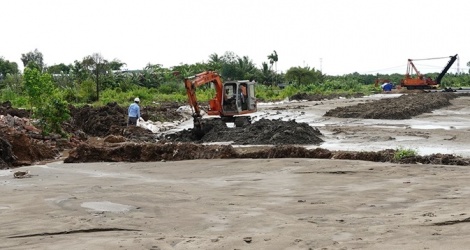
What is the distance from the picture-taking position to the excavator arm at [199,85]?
22766 mm

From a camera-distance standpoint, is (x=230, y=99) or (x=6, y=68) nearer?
(x=230, y=99)

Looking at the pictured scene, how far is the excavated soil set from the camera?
15.7 meters

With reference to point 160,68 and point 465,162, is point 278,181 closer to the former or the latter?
point 465,162

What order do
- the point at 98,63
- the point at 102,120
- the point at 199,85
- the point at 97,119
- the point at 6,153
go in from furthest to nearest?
1. the point at 98,63
2. the point at 97,119
3. the point at 102,120
4. the point at 199,85
5. the point at 6,153

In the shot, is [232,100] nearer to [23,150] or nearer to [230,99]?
[230,99]

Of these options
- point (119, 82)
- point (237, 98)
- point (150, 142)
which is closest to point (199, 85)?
point (237, 98)

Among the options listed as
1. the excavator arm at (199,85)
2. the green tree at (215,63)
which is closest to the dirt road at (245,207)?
the excavator arm at (199,85)

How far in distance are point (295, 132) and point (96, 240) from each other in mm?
14646

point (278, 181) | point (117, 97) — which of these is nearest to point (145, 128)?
point (278, 181)

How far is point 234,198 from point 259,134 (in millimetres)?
11768

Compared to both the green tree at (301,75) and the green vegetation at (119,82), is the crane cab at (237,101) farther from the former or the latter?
the green tree at (301,75)

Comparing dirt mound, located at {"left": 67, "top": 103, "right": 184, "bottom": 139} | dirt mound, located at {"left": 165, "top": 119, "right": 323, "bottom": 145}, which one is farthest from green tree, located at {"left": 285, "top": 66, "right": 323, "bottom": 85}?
dirt mound, located at {"left": 165, "top": 119, "right": 323, "bottom": 145}

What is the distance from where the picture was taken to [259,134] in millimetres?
21562

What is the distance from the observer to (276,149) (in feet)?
52.1
